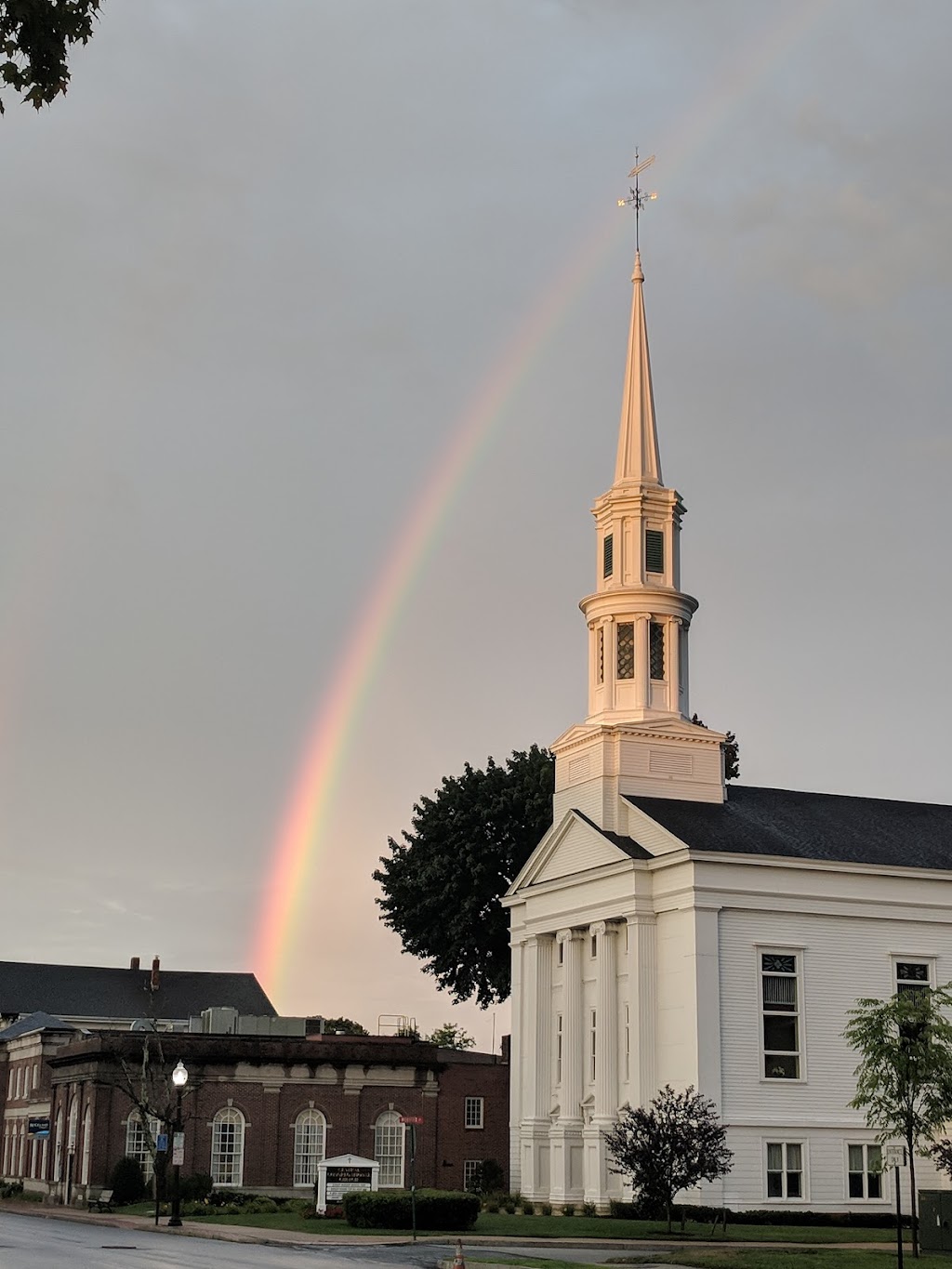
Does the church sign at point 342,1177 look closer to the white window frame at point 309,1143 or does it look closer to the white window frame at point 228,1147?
the white window frame at point 228,1147

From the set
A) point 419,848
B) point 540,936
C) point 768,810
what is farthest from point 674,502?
point 419,848

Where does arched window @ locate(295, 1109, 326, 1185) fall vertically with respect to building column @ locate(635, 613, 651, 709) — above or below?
below

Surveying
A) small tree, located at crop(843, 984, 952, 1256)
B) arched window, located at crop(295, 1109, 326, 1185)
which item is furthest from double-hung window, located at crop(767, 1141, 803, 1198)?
arched window, located at crop(295, 1109, 326, 1185)

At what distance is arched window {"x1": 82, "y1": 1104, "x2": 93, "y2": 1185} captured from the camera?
2530 inches

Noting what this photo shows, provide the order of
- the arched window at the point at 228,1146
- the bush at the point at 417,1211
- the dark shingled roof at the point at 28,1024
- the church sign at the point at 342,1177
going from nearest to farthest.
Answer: the bush at the point at 417,1211, the church sign at the point at 342,1177, the arched window at the point at 228,1146, the dark shingled roof at the point at 28,1024

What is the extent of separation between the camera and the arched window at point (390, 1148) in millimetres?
65125

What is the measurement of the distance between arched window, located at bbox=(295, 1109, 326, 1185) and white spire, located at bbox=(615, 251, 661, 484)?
2867 cm

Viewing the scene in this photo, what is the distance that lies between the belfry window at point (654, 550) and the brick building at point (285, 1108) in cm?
2205

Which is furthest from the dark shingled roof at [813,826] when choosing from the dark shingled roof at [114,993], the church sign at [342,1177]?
the dark shingled roof at [114,993]

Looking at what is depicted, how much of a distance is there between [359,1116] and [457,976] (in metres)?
15.4

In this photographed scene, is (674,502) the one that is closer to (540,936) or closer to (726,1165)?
(540,936)

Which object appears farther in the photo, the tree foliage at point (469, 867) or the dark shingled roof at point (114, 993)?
the dark shingled roof at point (114, 993)

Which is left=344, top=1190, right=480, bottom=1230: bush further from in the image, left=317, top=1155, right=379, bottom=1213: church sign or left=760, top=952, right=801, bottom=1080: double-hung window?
left=760, top=952, right=801, bottom=1080: double-hung window

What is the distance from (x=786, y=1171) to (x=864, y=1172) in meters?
2.87
